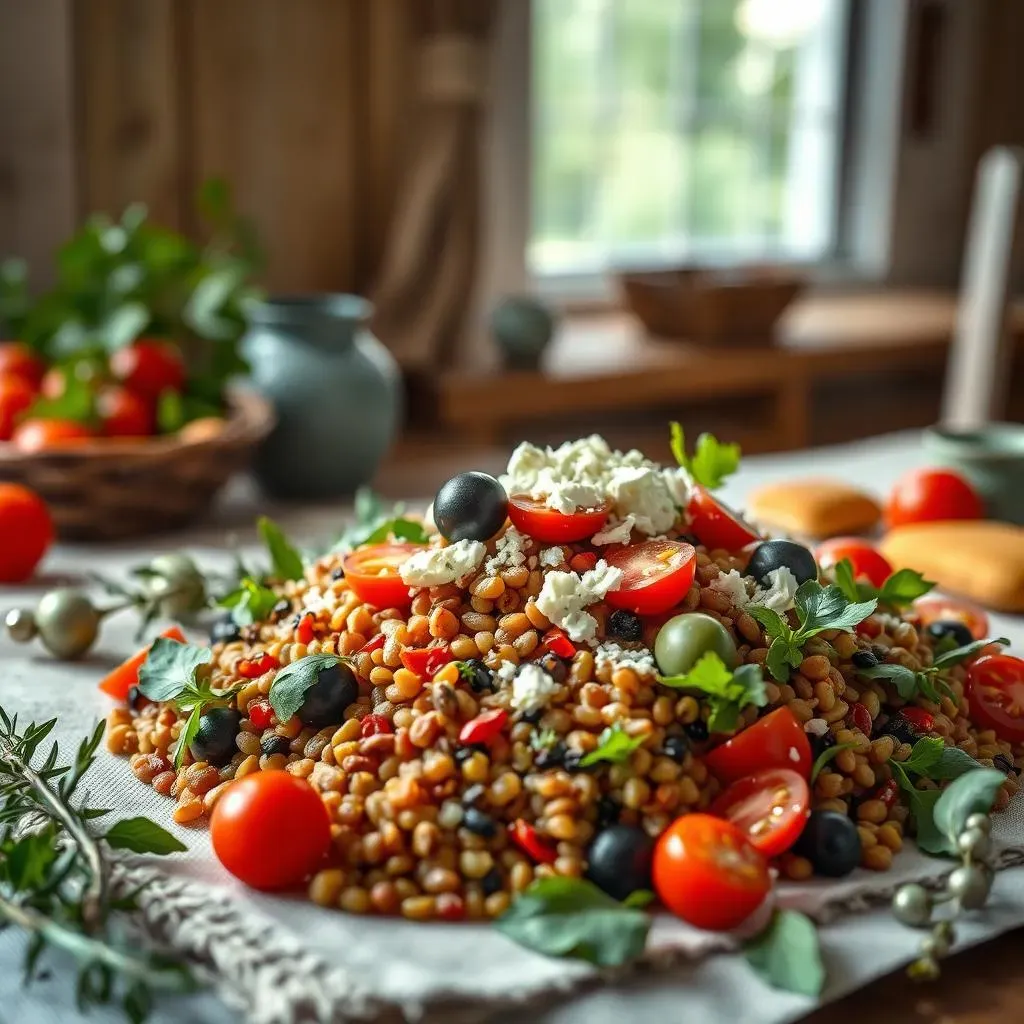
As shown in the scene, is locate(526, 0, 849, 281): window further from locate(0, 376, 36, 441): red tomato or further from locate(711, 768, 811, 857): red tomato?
locate(711, 768, 811, 857): red tomato

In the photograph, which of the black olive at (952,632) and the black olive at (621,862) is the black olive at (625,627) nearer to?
the black olive at (621,862)

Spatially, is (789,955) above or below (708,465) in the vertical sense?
below

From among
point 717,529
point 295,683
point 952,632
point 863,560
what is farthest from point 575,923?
point 863,560

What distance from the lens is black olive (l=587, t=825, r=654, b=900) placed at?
84 cm

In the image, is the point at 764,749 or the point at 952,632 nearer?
the point at 764,749

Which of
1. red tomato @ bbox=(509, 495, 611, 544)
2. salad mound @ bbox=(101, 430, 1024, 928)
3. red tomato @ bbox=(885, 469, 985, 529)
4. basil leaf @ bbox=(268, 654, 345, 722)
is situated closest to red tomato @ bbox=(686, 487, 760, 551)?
salad mound @ bbox=(101, 430, 1024, 928)

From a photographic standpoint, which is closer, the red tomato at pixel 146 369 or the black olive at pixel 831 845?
the black olive at pixel 831 845

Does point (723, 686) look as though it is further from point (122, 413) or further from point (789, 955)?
point (122, 413)

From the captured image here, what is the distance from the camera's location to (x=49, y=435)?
5.62 ft

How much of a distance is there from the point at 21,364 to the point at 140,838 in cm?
115

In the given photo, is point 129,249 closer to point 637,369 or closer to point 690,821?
point 637,369

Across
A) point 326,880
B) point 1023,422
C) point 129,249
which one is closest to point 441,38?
point 129,249

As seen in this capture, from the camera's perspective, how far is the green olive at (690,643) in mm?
915

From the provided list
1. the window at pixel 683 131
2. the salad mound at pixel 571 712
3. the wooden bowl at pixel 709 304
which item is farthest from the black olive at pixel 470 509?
the window at pixel 683 131
